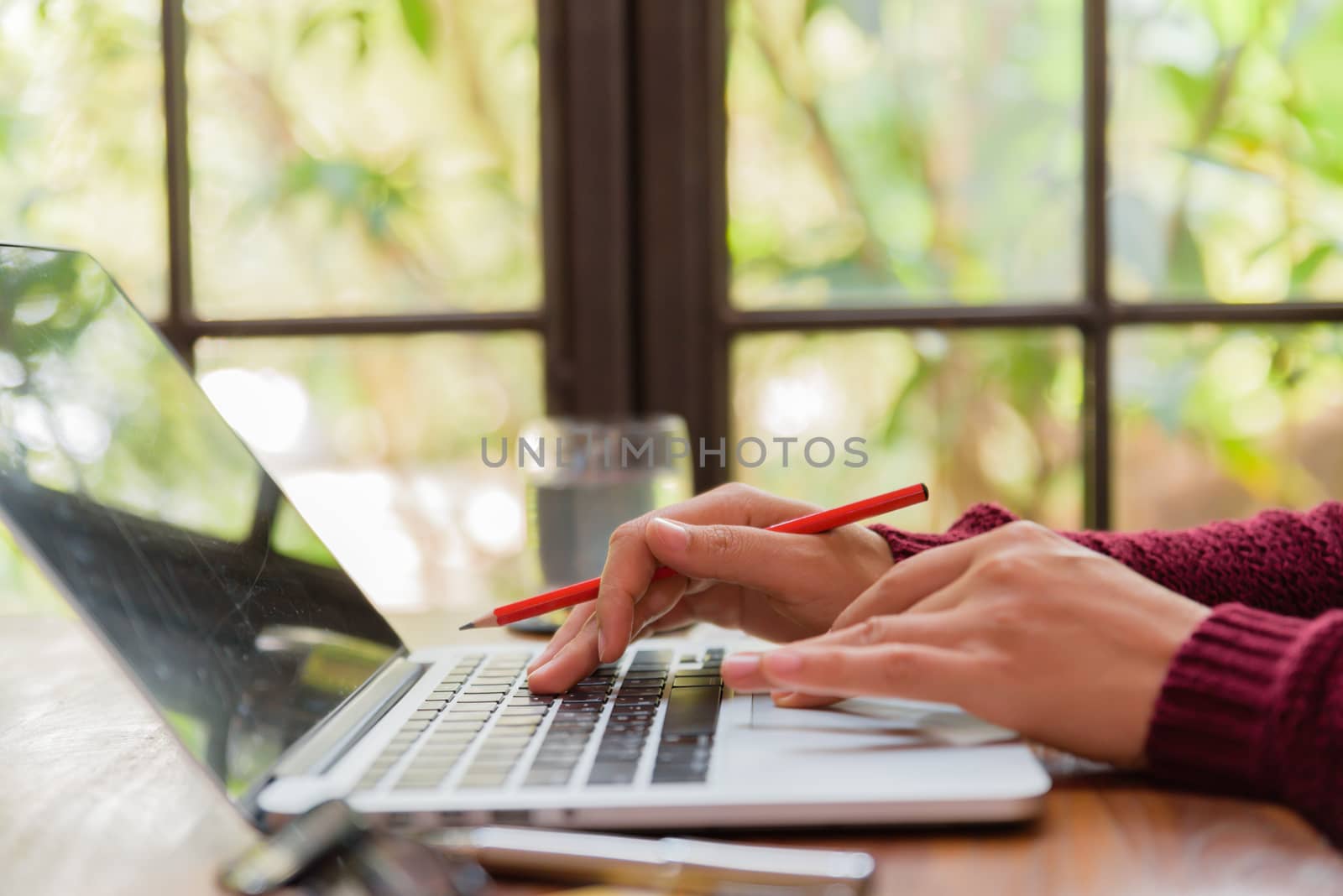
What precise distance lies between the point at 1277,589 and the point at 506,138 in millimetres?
877

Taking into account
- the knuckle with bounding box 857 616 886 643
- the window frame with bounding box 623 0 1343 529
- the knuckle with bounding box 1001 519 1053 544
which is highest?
the window frame with bounding box 623 0 1343 529

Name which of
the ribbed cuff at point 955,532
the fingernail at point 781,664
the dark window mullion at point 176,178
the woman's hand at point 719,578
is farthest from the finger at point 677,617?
the dark window mullion at point 176,178

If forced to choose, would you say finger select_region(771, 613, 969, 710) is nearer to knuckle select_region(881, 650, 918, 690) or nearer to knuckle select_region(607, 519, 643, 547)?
knuckle select_region(881, 650, 918, 690)

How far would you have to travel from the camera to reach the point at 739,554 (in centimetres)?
61

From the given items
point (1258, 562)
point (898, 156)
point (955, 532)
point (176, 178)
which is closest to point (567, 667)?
point (955, 532)

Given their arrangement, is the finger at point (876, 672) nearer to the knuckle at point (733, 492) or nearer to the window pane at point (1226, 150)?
the knuckle at point (733, 492)

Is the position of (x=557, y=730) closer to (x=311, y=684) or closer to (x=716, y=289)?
(x=311, y=684)

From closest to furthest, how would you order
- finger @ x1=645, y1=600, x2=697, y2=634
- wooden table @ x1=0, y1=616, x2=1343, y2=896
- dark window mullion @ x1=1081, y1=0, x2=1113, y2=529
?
wooden table @ x1=0, y1=616, x2=1343, y2=896 → finger @ x1=645, y1=600, x2=697, y2=634 → dark window mullion @ x1=1081, y1=0, x2=1113, y2=529

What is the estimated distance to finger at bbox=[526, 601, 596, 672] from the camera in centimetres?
61

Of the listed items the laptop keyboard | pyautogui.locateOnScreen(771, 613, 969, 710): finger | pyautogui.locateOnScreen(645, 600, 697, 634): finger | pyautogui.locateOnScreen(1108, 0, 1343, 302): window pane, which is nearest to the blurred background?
pyautogui.locateOnScreen(1108, 0, 1343, 302): window pane

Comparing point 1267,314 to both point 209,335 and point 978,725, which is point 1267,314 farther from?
point 209,335

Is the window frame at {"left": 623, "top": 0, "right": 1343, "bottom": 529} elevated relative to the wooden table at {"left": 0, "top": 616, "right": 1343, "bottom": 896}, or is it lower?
elevated

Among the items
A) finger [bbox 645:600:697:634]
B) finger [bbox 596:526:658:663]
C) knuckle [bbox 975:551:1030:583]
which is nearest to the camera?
knuckle [bbox 975:551:1030:583]

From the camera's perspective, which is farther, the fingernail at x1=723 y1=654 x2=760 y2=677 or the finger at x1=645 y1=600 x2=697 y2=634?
the finger at x1=645 y1=600 x2=697 y2=634
